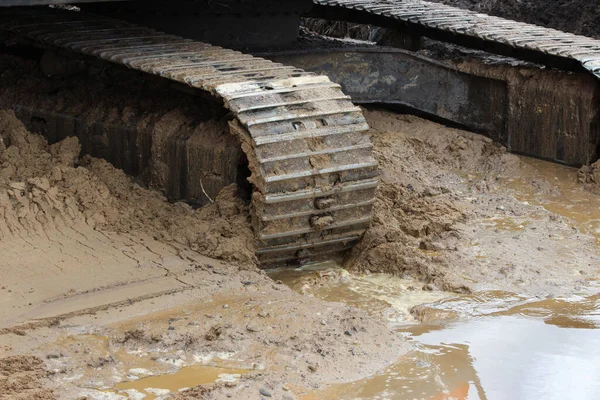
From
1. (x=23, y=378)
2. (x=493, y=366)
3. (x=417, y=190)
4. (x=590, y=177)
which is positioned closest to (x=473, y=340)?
(x=493, y=366)

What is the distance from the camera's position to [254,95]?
5504 millimetres

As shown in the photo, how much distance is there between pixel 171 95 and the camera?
22.1 ft

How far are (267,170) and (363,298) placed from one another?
32.1 inches

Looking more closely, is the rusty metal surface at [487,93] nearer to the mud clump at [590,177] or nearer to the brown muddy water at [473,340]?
the mud clump at [590,177]

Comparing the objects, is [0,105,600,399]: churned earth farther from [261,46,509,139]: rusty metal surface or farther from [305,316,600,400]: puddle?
[261,46,509,139]: rusty metal surface

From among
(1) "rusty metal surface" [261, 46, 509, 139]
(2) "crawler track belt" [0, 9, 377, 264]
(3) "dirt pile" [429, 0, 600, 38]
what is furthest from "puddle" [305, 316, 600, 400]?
(3) "dirt pile" [429, 0, 600, 38]

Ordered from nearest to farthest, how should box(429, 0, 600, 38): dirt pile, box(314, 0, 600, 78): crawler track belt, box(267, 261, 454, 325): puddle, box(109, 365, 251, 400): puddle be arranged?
1. box(109, 365, 251, 400): puddle
2. box(267, 261, 454, 325): puddle
3. box(314, 0, 600, 78): crawler track belt
4. box(429, 0, 600, 38): dirt pile

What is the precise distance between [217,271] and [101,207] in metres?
1.00

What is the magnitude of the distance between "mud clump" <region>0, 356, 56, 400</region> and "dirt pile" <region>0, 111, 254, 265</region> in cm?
140

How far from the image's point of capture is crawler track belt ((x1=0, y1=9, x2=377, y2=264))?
210 inches

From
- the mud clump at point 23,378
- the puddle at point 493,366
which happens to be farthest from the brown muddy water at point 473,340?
the mud clump at point 23,378

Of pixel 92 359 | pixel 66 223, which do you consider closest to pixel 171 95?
pixel 66 223

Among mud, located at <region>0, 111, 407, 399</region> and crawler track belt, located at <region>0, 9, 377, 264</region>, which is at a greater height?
crawler track belt, located at <region>0, 9, 377, 264</region>

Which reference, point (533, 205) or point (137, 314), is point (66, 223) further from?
point (533, 205)
